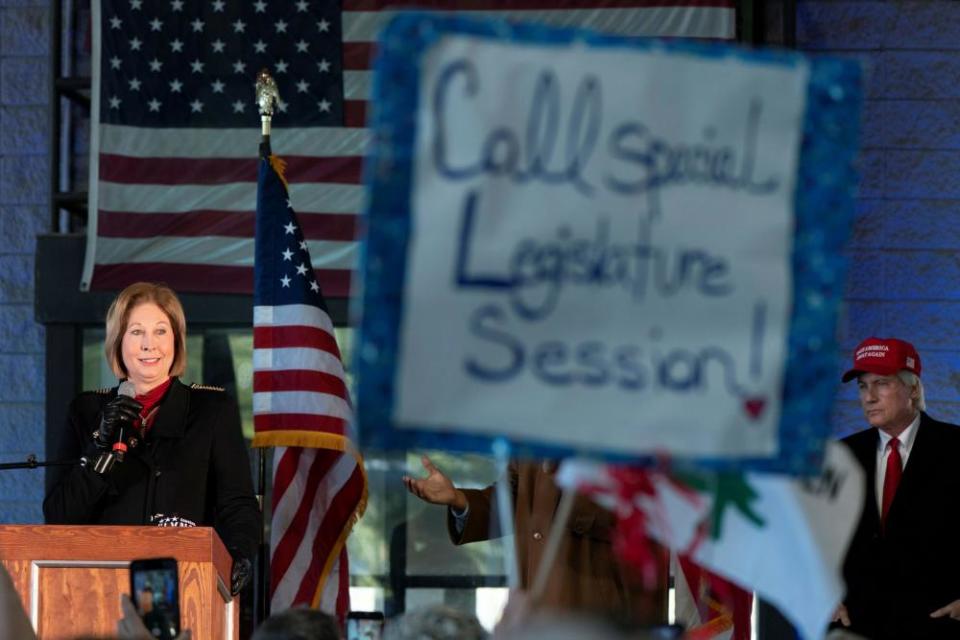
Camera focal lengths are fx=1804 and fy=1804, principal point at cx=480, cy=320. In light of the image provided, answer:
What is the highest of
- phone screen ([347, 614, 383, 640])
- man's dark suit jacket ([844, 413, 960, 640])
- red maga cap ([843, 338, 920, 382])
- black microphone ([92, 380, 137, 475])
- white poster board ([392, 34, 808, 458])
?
white poster board ([392, 34, 808, 458])

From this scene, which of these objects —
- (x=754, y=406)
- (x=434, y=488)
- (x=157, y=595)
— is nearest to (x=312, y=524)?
(x=434, y=488)

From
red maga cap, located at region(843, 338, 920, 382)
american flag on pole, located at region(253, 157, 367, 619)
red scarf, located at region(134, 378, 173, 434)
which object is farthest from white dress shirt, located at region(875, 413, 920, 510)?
red scarf, located at region(134, 378, 173, 434)

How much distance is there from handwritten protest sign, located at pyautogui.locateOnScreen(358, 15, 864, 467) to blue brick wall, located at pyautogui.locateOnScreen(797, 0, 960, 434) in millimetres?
5182

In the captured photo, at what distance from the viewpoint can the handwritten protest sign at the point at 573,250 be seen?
2.77m

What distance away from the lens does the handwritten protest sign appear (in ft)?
9.09

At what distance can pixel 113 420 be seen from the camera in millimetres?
4906

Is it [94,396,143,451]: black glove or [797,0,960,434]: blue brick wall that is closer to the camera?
[94,396,143,451]: black glove

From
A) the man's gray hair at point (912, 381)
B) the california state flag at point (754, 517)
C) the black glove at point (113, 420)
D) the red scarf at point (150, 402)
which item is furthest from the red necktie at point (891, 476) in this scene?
the california state flag at point (754, 517)

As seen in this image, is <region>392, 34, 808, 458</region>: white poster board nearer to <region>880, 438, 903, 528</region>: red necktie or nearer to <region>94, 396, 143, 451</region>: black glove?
<region>94, 396, 143, 451</region>: black glove

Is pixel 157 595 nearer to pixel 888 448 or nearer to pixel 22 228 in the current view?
pixel 888 448

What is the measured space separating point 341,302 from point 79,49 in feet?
5.97

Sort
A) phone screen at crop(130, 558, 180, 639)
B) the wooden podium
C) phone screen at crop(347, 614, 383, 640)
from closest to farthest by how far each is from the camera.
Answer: phone screen at crop(130, 558, 180, 639)
phone screen at crop(347, 614, 383, 640)
the wooden podium

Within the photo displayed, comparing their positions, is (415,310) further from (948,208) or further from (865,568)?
(948,208)

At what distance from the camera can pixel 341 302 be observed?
782cm
